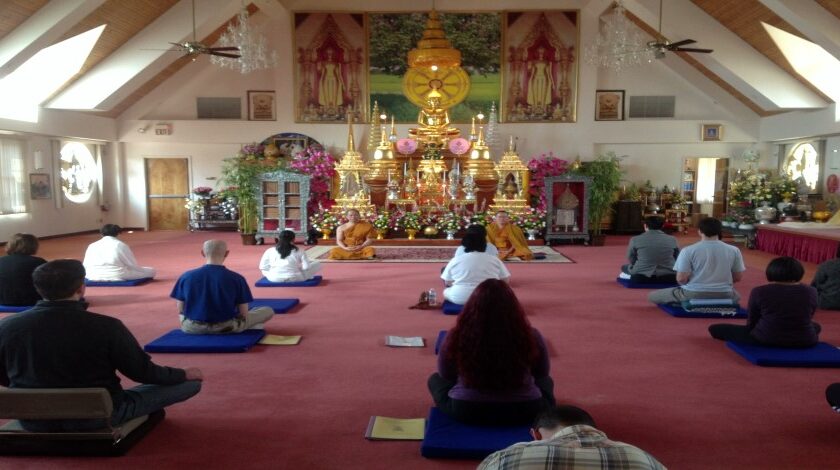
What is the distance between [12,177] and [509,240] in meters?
10.3

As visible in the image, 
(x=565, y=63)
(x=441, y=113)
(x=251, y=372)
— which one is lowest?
(x=251, y=372)

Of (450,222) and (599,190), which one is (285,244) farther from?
(599,190)

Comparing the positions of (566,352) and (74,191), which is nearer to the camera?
(566,352)

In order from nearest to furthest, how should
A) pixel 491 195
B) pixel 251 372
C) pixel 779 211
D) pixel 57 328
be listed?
pixel 57 328
pixel 251 372
pixel 779 211
pixel 491 195

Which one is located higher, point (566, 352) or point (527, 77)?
point (527, 77)

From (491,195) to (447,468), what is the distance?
459 inches

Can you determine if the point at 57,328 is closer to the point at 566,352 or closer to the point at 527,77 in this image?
the point at 566,352

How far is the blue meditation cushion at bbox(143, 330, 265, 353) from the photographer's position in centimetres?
505

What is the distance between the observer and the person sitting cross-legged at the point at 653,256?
7879mm

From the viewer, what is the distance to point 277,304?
6.80 metres

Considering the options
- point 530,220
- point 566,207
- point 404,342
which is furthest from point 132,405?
point 566,207

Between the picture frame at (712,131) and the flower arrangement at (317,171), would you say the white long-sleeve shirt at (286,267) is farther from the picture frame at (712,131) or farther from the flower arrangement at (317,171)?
the picture frame at (712,131)

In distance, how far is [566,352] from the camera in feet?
17.1

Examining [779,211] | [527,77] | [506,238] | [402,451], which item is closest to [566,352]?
[402,451]
